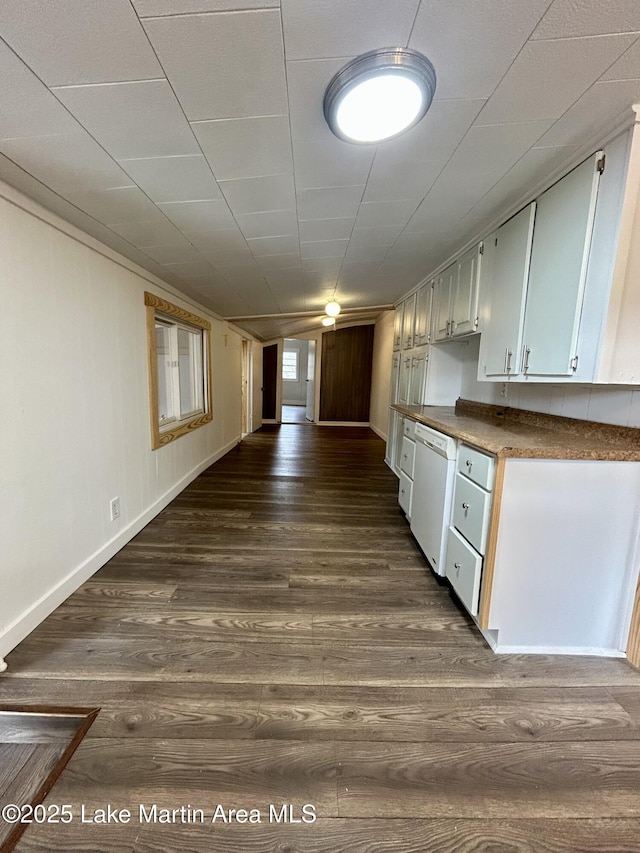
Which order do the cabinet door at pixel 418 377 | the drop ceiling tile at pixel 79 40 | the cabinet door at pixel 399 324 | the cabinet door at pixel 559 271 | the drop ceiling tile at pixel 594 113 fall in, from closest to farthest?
the drop ceiling tile at pixel 79 40
the drop ceiling tile at pixel 594 113
the cabinet door at pixel 559 271
the cabinet door at pixel 418 377
the cabinet door at pixel 399 324

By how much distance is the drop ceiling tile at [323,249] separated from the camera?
2393mm

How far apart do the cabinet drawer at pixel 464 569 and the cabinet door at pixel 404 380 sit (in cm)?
246

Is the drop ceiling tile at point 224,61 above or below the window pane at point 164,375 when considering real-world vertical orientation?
above

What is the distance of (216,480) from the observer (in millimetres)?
4039

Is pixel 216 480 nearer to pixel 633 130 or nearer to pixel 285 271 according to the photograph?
pixel 285 271

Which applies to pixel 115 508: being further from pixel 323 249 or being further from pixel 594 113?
pixel 594 113

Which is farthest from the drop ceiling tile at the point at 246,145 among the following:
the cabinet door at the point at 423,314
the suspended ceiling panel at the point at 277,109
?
the cabinet door at the point at 423,314

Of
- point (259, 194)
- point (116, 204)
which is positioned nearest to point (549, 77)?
point (259, 194)

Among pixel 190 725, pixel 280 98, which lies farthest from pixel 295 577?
pixel 280 98

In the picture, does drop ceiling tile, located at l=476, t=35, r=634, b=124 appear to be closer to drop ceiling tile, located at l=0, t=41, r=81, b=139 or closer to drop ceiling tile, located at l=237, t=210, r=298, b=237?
drop ceiling tile, located at l=237, t=210, r=298, b=237

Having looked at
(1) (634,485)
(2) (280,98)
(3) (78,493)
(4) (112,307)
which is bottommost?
(3) (78,493)

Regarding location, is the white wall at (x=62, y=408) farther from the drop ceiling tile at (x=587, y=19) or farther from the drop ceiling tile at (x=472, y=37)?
the drop ceiling tile at (x=587, y=19)

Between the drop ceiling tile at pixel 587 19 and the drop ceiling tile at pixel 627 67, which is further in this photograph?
the drop ceiling tile at pixel 627 67

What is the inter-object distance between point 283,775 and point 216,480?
318 centimetres
